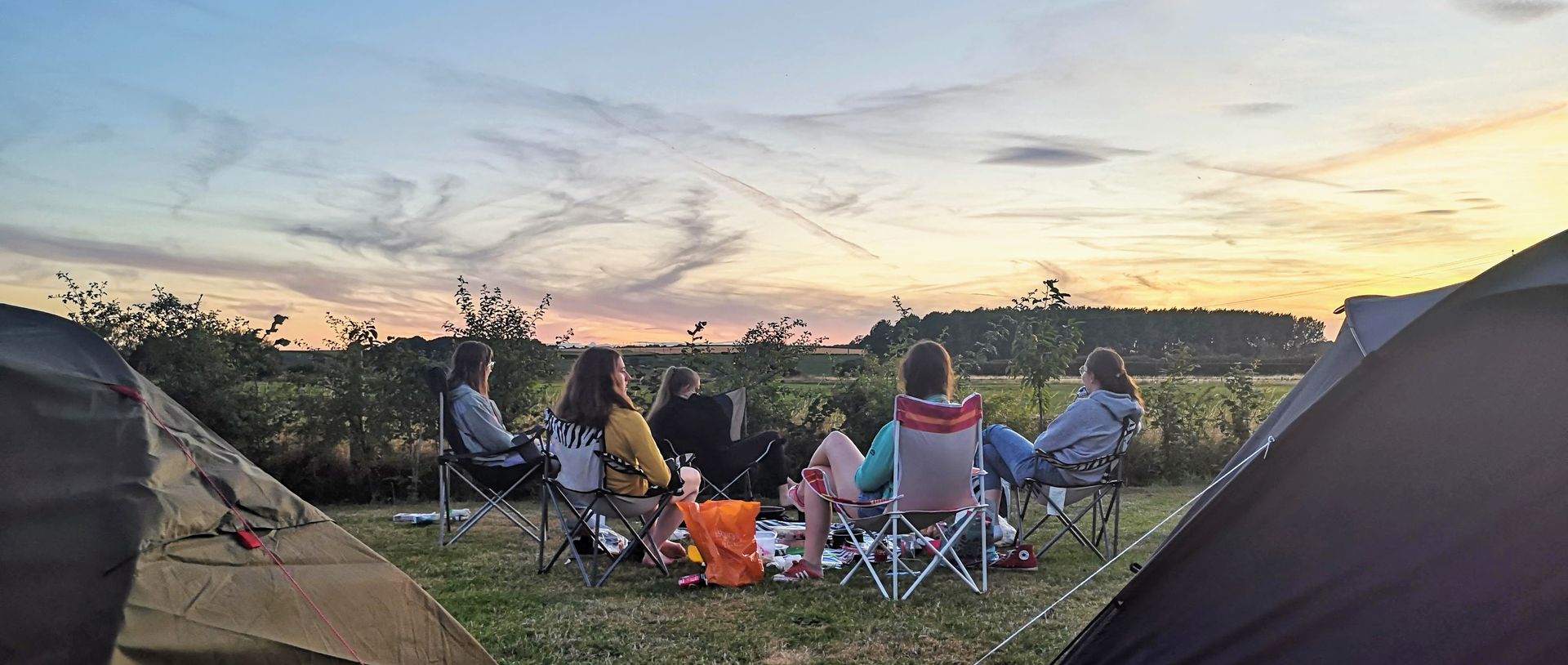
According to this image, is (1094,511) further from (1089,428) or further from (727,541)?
(727,541)

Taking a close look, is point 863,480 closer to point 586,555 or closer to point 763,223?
point 586,555

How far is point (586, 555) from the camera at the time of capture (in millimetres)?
5621

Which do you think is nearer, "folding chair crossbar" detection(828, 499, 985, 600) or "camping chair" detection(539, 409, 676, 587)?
"folding chair crossbar" detection(828, 499, 985, 600)

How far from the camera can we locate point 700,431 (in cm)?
642

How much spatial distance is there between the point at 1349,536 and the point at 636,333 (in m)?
7.32

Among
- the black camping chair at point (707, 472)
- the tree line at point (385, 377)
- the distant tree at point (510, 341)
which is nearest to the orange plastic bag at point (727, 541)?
the black camping chair at point (707, 472)

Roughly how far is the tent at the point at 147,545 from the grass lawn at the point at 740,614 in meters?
0.86

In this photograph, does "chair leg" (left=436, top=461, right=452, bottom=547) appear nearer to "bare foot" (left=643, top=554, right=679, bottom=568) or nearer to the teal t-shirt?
"bare foot" (left=643, top=554, right=679, bottom=568)

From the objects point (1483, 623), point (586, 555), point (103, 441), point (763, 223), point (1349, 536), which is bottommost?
point (586, 555)

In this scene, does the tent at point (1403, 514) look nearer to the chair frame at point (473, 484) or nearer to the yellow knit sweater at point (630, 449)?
the yellow knit sweater at point (630, 449)

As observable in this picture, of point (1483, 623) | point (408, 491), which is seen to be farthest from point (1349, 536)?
point (408, 491)

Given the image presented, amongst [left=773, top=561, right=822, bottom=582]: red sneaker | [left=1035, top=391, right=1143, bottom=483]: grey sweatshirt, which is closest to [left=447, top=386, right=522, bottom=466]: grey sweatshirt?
[left=773, top=561, right=822, bottom=582]: red sneaker

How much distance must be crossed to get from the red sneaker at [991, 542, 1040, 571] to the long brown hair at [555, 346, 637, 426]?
6.75ft

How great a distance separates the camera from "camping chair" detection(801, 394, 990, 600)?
14.8 ft
